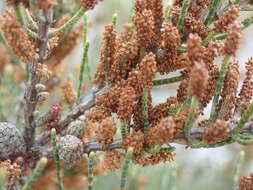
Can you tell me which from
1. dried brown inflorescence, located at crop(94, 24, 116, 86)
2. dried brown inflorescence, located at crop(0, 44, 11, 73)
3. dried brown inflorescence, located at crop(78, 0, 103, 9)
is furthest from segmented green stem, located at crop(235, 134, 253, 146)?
dried brown inflorescence, located at crop(0, 44, 11, 73)

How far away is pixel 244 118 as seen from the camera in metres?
1.48

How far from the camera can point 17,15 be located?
1.44 metres

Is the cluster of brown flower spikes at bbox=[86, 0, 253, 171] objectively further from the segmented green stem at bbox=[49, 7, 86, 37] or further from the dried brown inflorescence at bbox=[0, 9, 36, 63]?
the dried brown inflorescence at bbox=[0, 9, 36, 63]

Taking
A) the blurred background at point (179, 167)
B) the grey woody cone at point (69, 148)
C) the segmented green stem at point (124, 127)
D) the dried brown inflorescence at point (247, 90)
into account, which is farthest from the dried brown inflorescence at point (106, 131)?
the blurred background at point (179, 167)

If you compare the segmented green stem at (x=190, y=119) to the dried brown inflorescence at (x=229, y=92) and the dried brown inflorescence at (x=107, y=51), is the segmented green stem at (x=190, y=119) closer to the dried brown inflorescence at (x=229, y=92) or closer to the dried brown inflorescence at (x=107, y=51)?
the dried brown inflorescence at (x=229, y=92)

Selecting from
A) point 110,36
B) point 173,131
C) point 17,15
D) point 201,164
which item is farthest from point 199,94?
point 201,164

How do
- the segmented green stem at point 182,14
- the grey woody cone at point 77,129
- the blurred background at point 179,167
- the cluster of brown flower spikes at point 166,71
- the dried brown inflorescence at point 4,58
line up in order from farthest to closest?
the blurred background at point 179,167
the dried brown inflorescence at point 4,58
the grey woody cone at point 77,129
the segmented green stem at point 182,14
the cluster of brown flower spikes at point 166,71

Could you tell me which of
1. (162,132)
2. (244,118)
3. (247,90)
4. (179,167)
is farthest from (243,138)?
(179,167)

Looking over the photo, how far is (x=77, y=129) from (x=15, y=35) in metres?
0.62

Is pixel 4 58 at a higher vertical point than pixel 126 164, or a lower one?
higher

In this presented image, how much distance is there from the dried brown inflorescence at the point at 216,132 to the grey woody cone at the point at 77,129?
609 mm

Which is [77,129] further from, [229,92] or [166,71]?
[229,92]

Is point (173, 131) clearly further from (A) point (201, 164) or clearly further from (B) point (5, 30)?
(A) point (201, 164)

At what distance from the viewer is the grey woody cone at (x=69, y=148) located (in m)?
1.72
